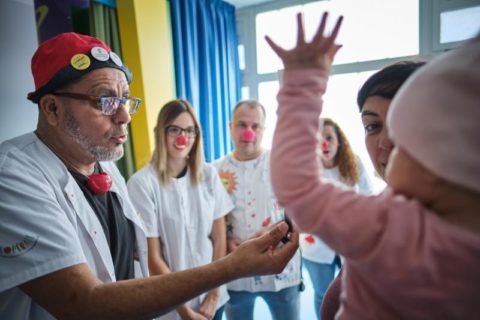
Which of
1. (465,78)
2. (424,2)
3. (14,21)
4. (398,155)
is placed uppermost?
(424,2)

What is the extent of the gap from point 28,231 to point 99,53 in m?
0.66

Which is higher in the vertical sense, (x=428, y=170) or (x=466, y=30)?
(x=466, y=30)

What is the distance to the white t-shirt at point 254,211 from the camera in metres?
1.84

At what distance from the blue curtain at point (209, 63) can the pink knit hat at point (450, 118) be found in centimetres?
263

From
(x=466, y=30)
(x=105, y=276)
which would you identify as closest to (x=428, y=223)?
(x=105, y=276)

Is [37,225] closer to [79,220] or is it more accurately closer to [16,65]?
[79,220]

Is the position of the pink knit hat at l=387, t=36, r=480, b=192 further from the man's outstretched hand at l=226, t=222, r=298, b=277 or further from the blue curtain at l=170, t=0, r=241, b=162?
the blue curtain at l=170, t=0, r=241, b=162

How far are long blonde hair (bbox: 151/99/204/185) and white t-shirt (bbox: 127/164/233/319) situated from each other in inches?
1.5

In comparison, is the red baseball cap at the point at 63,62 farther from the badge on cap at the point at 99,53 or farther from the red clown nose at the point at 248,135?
the red clown nose at the point at 248,135

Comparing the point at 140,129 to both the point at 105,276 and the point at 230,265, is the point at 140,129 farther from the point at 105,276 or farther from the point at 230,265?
the point at 230,265

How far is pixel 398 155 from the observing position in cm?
43

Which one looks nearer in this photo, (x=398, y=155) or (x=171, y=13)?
(x=398, y=155)

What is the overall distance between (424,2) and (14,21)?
351 centimetres

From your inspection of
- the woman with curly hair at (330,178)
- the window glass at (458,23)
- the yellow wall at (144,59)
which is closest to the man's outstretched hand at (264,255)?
the woman with curly hair at (330,178)
